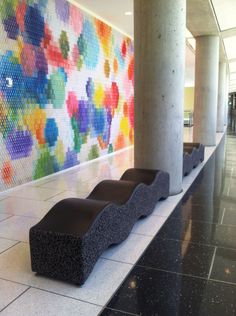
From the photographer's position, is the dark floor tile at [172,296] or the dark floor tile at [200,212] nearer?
the dark floor tile at [172,296]

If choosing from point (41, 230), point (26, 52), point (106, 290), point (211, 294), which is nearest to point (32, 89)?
point (26, 52)

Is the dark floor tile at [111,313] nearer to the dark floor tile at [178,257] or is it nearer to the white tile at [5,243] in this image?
the dark floor tile at [178,257]

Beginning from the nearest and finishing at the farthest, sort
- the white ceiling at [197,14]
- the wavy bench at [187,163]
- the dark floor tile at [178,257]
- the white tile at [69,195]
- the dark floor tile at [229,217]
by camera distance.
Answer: the dark floor tile at [178,257]
the dark floor tile at [229,217]
the white tile at [69,195]
the wavy bench at [187,163]
the white ceiling at [197,14]

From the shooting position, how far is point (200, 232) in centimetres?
330

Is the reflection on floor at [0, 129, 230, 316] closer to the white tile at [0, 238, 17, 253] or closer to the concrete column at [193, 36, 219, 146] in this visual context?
the white tile at [0, 238, 17, 253]

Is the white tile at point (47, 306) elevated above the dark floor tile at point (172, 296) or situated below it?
above

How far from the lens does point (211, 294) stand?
86.3 inches

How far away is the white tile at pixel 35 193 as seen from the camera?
4605 mm

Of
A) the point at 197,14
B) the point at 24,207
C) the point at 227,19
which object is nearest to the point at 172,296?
the point at 24,207

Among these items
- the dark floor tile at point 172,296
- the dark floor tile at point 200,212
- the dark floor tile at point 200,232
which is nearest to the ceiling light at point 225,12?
the dark floor tile at point 200,212

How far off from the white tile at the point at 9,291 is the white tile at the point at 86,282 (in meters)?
0.06

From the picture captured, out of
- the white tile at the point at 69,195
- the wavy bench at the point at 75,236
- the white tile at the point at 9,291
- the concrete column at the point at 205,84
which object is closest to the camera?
the white tile at the point at 9,291

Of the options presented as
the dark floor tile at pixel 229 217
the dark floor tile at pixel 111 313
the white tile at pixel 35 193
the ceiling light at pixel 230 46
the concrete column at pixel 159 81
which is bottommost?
the dark floor tile at pixel 229 217

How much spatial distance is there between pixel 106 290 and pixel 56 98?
4.54 meters
